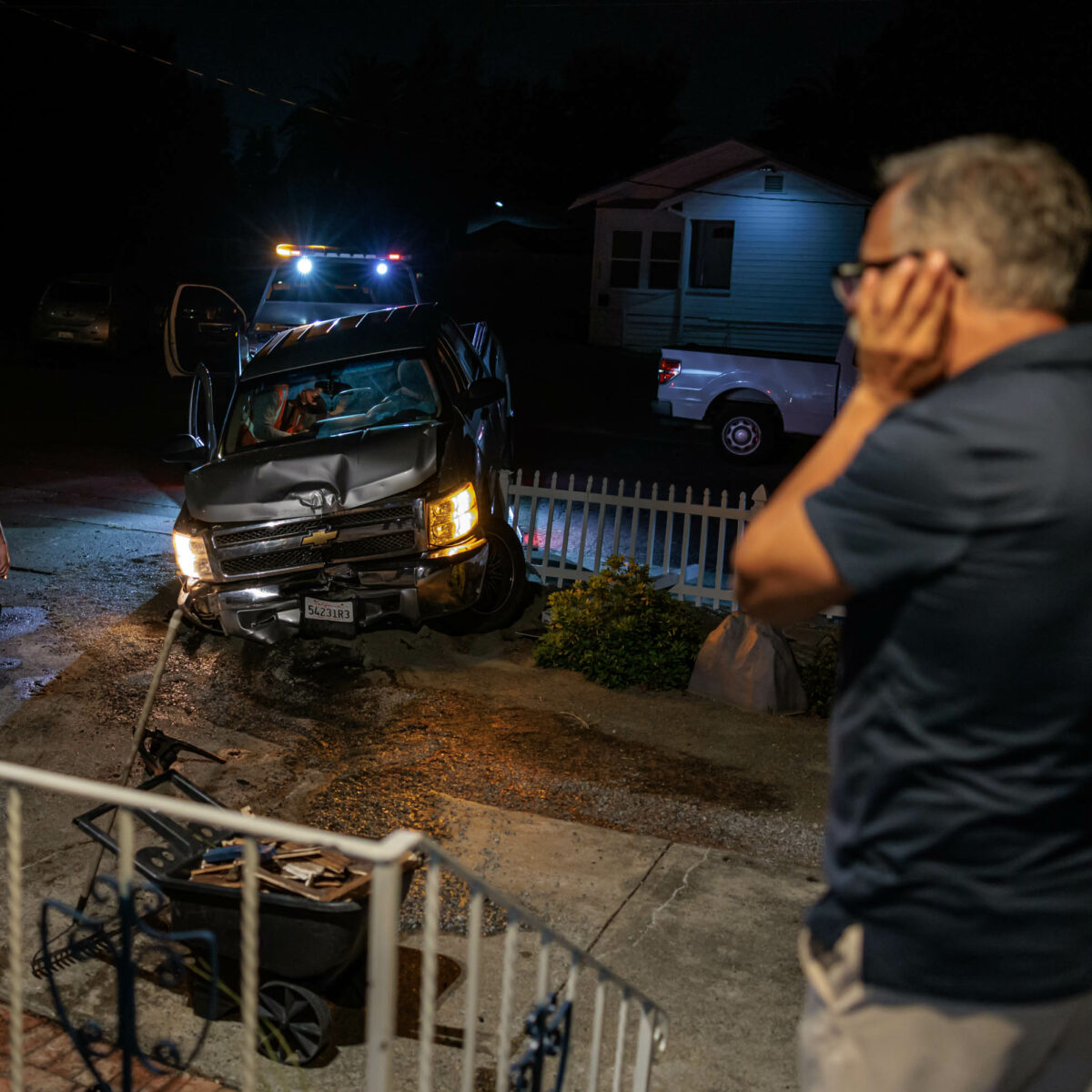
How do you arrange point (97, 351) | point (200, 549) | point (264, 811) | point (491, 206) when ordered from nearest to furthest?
point (264, 811)
point (200, 549)
point (97, 351)
point (491, 206)

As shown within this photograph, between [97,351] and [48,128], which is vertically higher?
[48,128]


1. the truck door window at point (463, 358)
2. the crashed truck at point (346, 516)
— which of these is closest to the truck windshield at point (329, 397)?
the crashed truck at point (346, 516)

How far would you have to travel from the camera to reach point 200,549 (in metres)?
7.49

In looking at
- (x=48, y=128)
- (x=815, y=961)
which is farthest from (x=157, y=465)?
(x=48, y=128)

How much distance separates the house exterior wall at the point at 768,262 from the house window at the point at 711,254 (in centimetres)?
23

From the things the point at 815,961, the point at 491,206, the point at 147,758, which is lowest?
the point at 147,758

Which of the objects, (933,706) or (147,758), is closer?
(933,706)

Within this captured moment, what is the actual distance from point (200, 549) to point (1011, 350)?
6.69 meters

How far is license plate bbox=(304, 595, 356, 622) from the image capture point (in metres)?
7.20

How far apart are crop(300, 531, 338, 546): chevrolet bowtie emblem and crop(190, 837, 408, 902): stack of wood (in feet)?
10.9

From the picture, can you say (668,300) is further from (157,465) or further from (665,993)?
(665,993)

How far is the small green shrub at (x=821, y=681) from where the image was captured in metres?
6.93

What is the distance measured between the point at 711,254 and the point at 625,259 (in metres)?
2.36

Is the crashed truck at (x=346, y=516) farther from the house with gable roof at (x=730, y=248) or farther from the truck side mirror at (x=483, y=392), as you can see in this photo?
the house with gable roof at (x=730, y=248)
